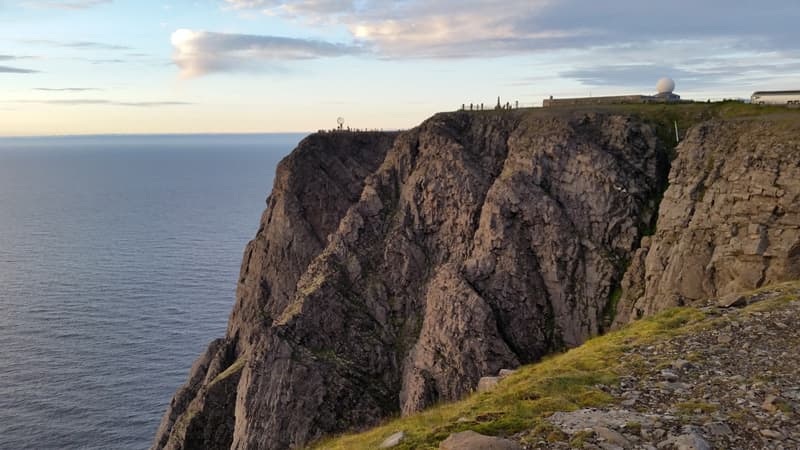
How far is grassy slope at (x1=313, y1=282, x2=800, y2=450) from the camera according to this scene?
20391 millimetres

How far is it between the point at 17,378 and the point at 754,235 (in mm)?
89401

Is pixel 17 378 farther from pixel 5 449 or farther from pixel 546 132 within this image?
pixel 546 132

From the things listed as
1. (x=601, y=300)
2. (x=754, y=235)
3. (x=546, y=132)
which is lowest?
(x=601, y=300)

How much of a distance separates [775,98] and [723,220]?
2224cm

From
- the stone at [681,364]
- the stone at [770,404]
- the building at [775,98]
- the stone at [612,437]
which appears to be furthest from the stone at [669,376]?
the building at [775,98]

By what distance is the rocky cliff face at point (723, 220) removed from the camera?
41031 mm

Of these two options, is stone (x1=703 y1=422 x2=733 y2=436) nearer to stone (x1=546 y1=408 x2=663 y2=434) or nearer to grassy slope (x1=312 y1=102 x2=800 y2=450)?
stone (x1=546 y1=408 x2=663 y2=434)

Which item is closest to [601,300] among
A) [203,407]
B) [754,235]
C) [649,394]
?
[754,235]

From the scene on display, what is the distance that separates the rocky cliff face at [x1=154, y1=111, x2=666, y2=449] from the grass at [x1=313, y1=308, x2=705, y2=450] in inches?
1005

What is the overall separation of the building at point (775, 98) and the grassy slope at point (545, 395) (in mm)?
35715

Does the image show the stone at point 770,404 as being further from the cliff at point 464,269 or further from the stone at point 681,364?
the cliff at point 464,269

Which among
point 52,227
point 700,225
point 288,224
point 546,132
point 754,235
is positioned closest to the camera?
point 754,235

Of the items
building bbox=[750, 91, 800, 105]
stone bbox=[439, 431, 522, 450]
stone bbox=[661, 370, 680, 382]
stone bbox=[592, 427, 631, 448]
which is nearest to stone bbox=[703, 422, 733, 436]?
stone bbox=[592, 427, 631, 448]

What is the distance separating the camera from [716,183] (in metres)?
47.9
